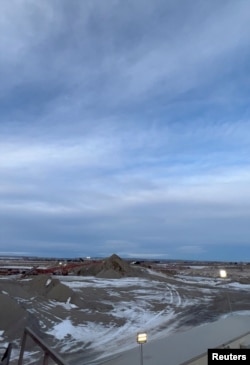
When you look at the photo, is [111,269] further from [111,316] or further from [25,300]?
[111,316]

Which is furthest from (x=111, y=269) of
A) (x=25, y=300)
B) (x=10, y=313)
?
(x=10, y=313)

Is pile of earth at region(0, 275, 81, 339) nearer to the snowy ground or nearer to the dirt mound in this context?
the dirt mound

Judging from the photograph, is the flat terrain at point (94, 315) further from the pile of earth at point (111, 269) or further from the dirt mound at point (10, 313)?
the pile of earth at point (111, 269)

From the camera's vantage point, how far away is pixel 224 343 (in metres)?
10.5

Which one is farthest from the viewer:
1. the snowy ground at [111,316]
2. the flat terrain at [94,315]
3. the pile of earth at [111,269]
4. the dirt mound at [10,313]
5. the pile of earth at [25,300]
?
the pile of earth at [111,269]

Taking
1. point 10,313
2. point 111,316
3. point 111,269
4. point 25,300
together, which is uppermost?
point 111,269

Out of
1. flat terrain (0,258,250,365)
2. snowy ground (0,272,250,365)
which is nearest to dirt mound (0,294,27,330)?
flat terrain (0,258,250,365)

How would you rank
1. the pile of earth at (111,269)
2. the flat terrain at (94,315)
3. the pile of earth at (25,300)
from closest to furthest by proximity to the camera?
the flat terrain at (94,315) → the pile of earth at (25,300) → the pile of earth at (111,269)

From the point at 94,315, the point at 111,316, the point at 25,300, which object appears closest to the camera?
the point at 94,315

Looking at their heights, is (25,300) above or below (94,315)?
above

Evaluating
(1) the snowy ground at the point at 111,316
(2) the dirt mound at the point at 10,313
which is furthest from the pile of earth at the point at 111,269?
(2) the dirt mound at the point at 10,313

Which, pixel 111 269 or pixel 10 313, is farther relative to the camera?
pixel 111 269

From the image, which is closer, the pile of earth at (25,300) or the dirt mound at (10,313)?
the pile of earth at (25,300)

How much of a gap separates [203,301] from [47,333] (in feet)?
53.9
